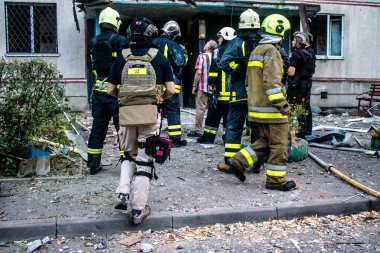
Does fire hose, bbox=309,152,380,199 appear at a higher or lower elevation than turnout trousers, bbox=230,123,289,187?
lower

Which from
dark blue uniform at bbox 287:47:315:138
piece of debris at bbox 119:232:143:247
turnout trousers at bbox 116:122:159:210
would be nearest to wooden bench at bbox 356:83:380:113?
dark blue uniform at bbox 287:47:315:138

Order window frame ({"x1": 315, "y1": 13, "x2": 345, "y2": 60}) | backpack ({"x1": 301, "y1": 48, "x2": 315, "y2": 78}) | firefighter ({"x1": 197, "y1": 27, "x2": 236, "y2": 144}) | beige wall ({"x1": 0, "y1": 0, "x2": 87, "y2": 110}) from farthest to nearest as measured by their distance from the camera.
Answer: window frame ({"x1": 315, "y1": 13, "x2": 345, "y2": 60}) → beige wall ({"x1": 0, "y1": 0, "x2": 87, "y2": 110}) → backpack ({"x1": 301, "y1": 48, "x2": 315, "y2": 78}) → firefighter ({"x1": 197, "y1": 27, "x2": 236, "y2": 144})

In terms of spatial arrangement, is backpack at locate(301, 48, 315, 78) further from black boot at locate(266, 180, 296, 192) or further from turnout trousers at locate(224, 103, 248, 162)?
black boot at locate(266, 180, 296, 192)

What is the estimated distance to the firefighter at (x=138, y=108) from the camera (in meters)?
4.56

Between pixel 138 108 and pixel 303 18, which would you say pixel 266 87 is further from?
pixel 303 18

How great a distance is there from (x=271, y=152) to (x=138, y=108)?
1894mm

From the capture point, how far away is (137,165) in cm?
467

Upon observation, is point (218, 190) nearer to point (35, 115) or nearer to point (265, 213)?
point (265, 213)

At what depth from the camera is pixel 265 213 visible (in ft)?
16.3

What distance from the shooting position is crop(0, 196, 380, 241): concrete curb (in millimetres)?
4480

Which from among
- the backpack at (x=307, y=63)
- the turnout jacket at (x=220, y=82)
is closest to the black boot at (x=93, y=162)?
the turnout jacket at (x=220, y=82)

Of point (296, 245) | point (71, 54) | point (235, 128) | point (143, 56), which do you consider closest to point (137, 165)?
point (143, 56)

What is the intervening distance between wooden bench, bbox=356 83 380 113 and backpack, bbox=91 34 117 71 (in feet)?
35.9

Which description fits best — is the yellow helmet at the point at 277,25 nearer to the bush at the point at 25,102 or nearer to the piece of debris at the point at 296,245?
the piece of debris at the point at 296,245
